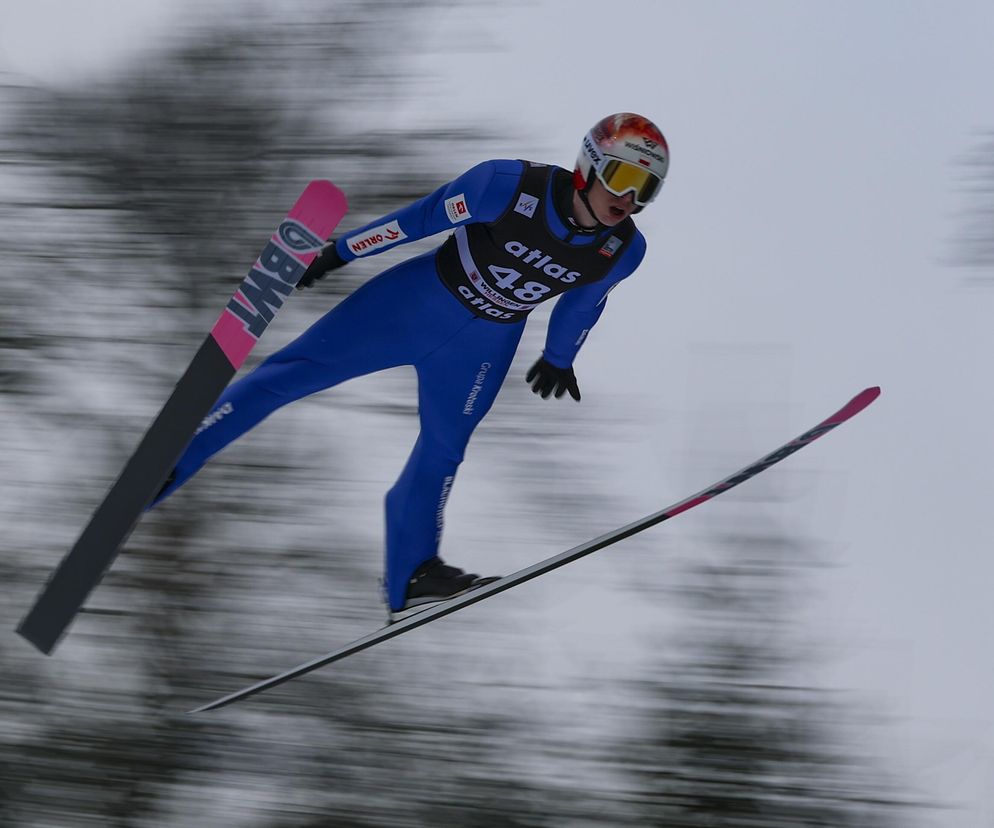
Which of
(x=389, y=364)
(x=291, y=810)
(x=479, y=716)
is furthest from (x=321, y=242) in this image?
(x=291, y=810)

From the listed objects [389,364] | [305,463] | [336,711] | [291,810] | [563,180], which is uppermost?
[563,180]

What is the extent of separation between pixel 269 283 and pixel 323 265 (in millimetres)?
158

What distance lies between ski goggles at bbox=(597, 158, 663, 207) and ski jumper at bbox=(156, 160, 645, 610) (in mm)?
177

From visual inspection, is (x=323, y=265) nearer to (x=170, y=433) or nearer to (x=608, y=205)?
(x=170, y=433)

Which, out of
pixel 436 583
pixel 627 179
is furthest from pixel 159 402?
pixel 627 179

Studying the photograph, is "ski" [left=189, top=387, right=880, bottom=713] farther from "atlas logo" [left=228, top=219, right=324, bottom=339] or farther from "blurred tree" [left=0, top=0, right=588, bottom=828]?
"blurred tree" [left=0, top=0, right=588, bottom=828]

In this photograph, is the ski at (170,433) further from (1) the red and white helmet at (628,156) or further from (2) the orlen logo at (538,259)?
(1) the red and white helmet at (628,156)

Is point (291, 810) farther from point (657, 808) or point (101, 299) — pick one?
point (101, 299)

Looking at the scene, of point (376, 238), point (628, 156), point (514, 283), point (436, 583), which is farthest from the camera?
point (436, 583)

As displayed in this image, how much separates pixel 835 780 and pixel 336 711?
9.31 ft

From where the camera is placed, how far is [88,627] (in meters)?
6.93

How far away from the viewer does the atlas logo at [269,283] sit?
2.89 meters

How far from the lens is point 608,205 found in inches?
111

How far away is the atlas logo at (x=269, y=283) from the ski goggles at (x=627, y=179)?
0.77m
